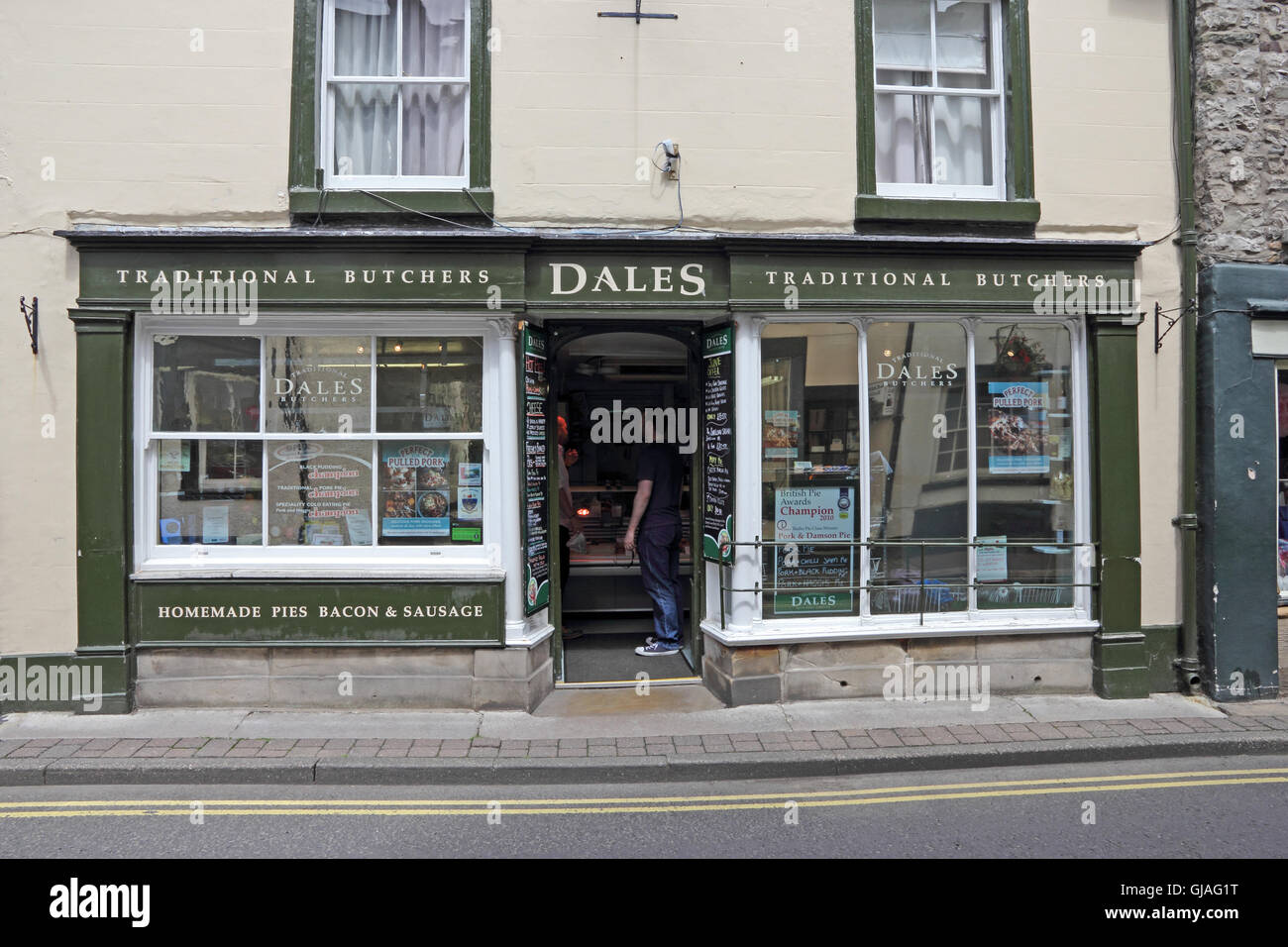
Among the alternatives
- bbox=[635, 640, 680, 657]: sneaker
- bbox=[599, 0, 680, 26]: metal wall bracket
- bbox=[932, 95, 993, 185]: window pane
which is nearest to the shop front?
bbox=[635, 640, 680, 657]: sneaker

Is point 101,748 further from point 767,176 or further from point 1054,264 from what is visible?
point 1054,264

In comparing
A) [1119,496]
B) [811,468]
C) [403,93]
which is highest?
[403,93]

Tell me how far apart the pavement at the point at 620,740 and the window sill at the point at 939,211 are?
4.00 m

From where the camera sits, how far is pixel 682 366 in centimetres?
974

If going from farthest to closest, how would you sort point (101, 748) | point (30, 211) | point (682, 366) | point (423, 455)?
point (682, 366), point (423, 455), point (30, 211), point (101, 748)

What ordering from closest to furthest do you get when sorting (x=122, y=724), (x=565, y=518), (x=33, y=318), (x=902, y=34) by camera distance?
(x=122, y=724)
(x=33, y=318)
(x=902, y=34)
(x=565, y=518)

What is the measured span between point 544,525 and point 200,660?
292cm

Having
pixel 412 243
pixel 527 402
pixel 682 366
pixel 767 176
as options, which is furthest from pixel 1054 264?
pixel 412 243

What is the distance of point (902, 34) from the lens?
756 centimetres

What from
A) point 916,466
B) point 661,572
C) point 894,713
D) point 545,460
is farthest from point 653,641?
point 916,466

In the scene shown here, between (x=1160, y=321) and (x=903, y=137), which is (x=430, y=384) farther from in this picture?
(x=1160, y=321)

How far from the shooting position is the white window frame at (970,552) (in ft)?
23.6

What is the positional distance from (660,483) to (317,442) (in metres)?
3.12

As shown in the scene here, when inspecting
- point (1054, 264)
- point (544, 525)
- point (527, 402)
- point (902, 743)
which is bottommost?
point (902, 743)
